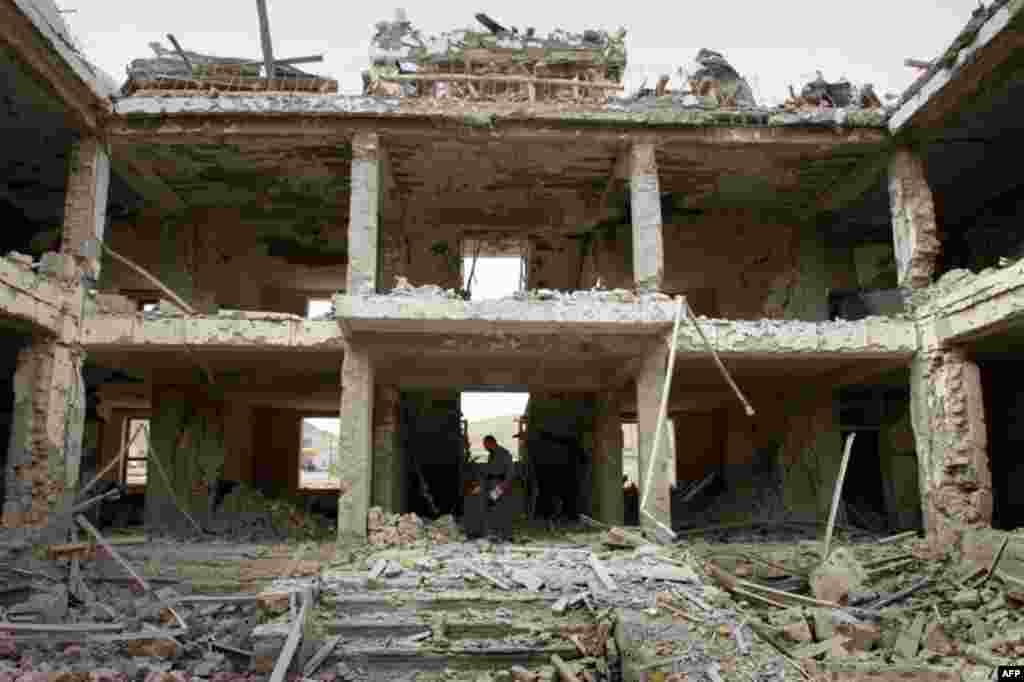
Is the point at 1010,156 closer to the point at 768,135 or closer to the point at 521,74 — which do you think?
the point at 768,135

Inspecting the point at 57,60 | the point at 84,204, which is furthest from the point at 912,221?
the point at 84,204

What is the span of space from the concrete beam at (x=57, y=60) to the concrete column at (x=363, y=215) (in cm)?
352

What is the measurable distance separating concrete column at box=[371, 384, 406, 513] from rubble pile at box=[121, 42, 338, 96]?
5399 mm

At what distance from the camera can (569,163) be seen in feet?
38.4

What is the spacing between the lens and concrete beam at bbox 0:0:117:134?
27.4 ft

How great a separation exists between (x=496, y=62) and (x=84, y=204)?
22.6 ft

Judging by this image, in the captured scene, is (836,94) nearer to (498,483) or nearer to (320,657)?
(498,483)

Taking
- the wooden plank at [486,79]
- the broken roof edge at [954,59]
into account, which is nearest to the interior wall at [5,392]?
the wooden plank at [486,79]

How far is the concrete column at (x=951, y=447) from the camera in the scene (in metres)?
A: 9.73

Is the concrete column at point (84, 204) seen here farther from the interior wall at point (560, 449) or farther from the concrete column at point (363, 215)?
the interior wall at point (560, 449)

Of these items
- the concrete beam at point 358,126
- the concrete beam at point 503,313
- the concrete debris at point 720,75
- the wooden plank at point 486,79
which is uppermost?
the concrete debris at point 720,75

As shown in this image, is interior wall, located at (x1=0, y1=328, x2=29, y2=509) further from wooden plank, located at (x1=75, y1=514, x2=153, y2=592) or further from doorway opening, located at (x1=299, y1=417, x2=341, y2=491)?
doorway opening, located at (x1=299, y1=417, x2=341, y2=491)

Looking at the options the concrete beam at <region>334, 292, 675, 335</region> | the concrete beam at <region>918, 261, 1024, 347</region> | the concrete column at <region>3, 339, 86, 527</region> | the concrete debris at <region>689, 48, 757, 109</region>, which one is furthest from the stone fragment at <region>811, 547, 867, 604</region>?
the concrete column at <region>3, 339, 86, 527</region>

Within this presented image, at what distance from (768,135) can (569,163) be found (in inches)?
119
